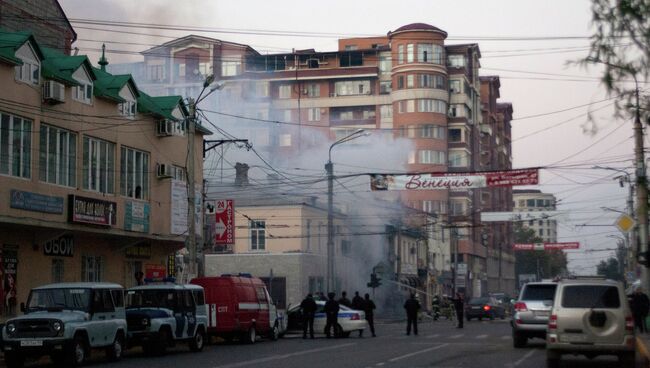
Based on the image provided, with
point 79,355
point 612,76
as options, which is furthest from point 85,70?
point 612,76

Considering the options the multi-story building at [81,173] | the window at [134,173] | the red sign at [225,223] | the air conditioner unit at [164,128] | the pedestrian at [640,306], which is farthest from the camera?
the red sign at [225,223]

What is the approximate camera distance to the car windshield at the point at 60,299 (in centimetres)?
2417

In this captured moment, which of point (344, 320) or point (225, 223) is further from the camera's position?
point (225, 223)

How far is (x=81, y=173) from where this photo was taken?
119 feet

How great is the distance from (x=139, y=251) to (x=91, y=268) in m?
Result: 4.33

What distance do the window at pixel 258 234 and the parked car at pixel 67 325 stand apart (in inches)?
1524

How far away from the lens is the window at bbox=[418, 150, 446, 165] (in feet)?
341

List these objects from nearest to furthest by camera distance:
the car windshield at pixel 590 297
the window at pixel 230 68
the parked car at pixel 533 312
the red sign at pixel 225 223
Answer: the car windshield at pixel 590 297
the parked car at pixel 533 312
the red sign at pixel 225 223
the window at pixel 230 68

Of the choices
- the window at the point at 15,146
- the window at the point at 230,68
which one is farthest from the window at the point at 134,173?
the window at the point at 230,68

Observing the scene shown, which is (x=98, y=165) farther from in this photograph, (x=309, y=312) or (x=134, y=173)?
(x=309, y=312)

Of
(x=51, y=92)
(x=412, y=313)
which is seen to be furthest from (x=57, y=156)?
(x=412, y=313)

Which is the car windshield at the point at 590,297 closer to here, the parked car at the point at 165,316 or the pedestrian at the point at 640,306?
the parked car at the point at 165,316

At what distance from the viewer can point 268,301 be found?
35.2 meters

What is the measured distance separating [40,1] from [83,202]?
1392 cm
